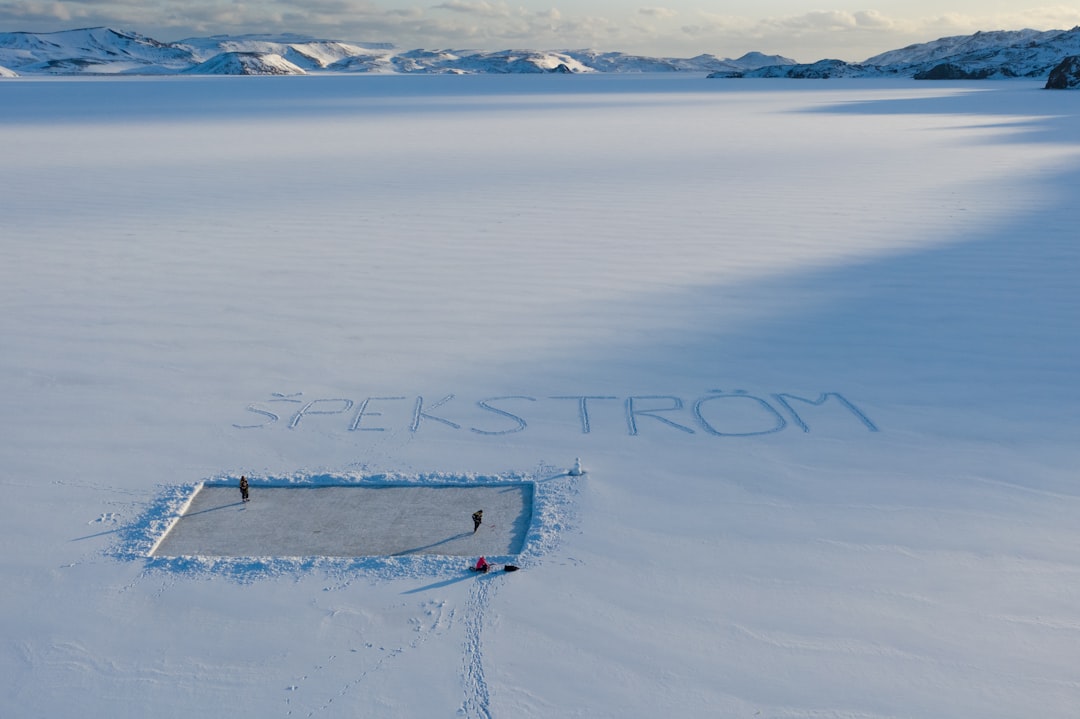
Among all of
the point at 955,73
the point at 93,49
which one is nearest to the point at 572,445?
the point at 955,73

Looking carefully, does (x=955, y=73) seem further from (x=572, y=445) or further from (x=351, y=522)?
(x=351, y=522)

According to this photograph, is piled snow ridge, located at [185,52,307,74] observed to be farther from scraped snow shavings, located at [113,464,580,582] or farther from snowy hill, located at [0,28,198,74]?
scraped snow shavings, located at [113,464,580,582]

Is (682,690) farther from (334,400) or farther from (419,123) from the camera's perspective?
(419,123)

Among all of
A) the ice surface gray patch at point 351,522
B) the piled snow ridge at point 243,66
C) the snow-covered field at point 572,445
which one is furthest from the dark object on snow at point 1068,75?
the piled snow ridge at point 243,66

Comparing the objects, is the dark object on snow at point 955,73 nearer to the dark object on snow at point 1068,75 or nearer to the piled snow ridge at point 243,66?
the dark object on snow at point 1068,75

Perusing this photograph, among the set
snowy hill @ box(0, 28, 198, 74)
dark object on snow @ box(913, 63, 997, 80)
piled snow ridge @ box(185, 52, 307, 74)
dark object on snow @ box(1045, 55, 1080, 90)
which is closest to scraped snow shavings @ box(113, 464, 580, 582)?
dark object on snow @ box(1045, 55, 1080, 90)

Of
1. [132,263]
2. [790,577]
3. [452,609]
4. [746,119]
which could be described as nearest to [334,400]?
[452,609]
